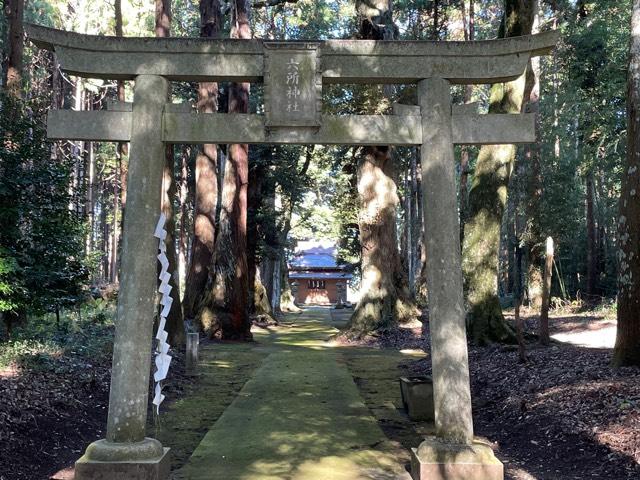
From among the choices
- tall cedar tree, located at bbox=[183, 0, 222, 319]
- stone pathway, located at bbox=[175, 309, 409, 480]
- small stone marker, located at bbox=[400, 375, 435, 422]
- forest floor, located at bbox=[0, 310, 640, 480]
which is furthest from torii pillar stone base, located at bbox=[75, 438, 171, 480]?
tall cedar tree, located at bbox=[183, 0, 222, 319]

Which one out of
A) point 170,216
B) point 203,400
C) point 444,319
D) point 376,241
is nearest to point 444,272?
point 444,319

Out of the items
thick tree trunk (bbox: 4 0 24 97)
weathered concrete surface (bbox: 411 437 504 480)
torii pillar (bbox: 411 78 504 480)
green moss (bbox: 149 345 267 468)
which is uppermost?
thick tree trunk (bbox: 4 0 24 97)

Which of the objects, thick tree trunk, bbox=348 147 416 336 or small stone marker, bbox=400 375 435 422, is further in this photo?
thick tree trunk, bbox=348 147 416 336

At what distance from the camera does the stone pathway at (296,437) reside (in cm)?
577

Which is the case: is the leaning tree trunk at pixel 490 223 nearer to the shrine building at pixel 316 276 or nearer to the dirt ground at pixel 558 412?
the dirt ground at pixel 558 412

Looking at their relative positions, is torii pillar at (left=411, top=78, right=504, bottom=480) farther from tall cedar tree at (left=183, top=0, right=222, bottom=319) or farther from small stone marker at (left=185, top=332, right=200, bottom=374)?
tall cedar tree at (left=183, top=0, right=222, bottom=319)

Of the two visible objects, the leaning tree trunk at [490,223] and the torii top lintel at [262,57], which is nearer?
the torii top lintel at [262,57]

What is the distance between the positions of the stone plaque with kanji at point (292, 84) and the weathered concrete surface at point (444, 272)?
1131mm

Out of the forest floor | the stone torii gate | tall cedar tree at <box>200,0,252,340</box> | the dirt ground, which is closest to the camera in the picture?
the stone torii gate

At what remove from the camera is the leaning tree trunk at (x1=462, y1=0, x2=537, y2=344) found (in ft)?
40.5

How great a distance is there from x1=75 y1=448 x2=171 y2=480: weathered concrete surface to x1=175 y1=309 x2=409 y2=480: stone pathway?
531mm

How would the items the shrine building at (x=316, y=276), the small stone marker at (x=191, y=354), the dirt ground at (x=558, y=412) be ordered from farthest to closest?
the shrine building at (x=316, y=276), the small stone marker at (x=191, y=354), the dirt ground at (x=558, y=412)

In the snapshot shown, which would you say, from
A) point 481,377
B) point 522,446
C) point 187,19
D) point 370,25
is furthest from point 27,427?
point 187,19

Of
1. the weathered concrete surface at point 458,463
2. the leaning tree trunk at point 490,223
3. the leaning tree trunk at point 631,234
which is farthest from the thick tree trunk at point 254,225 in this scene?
the weathered concrete surface at point 458,463
